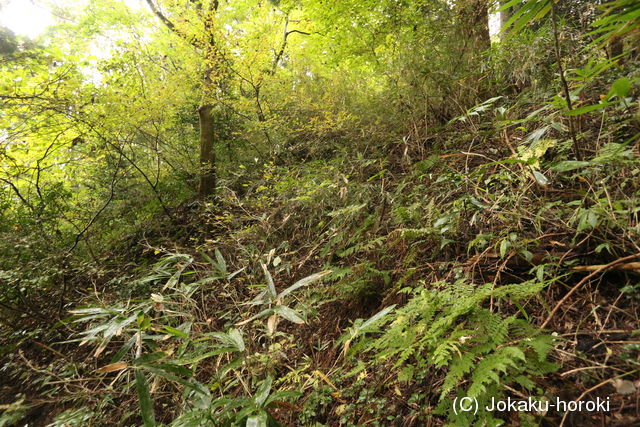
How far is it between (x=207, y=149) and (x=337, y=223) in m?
4.20

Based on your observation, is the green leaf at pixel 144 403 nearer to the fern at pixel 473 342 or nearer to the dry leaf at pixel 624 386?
the fern at pixel 473 342

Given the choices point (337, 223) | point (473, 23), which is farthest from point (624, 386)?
point (473, 23)

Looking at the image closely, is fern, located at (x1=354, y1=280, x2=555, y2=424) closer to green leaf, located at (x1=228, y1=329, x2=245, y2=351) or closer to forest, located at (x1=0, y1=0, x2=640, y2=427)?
forest, located at (x1=0, y1=0, x2=640, y2=427)

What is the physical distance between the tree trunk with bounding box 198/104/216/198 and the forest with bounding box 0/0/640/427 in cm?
4

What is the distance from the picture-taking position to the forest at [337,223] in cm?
118

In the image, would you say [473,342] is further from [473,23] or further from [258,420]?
[473,23]

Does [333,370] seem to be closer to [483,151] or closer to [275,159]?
[483,151]

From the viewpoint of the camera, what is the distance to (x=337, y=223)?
2.80 m

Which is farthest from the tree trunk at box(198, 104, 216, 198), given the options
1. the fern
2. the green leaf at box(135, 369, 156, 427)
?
the fern

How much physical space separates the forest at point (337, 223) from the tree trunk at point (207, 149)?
0.15ft

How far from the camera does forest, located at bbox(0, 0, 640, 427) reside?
1183 millimetres

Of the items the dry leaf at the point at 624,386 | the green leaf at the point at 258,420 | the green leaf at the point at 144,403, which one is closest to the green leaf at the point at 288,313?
the green leaf at the point at 258,420

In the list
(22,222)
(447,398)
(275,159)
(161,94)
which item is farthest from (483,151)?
(22,222)

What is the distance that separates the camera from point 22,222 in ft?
14.0
